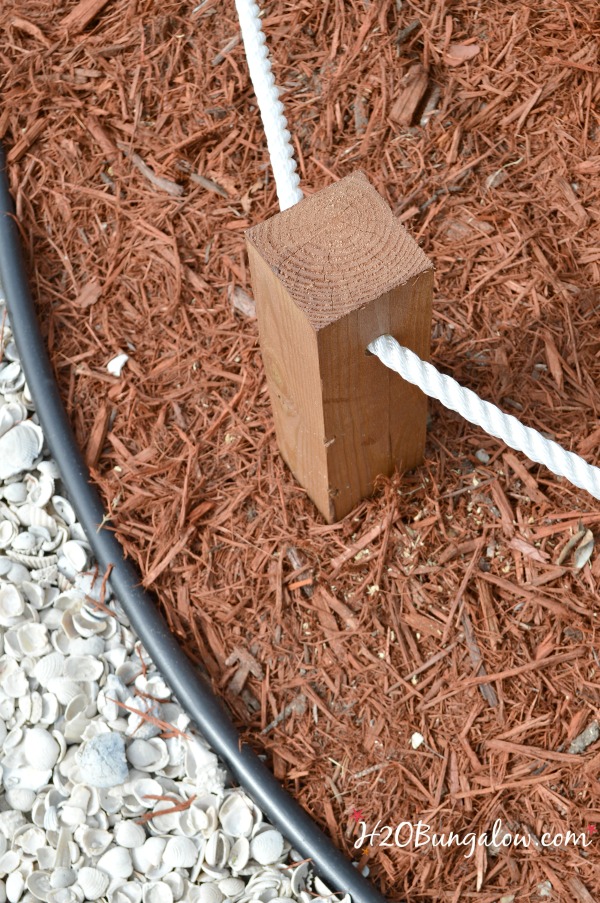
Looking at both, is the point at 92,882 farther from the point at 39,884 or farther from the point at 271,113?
the point at 271,113

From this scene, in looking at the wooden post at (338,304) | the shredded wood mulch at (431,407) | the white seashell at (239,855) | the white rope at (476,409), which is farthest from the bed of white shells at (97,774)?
Answer: the white rope at (476,409)

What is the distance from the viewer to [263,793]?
136cm

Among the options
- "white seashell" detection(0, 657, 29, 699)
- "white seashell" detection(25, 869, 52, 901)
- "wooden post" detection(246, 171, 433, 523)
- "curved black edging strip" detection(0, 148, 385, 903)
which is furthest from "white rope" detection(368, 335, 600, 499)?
"white seashell" detection(25, 869, 52, 901)

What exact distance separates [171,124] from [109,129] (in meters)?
0.15

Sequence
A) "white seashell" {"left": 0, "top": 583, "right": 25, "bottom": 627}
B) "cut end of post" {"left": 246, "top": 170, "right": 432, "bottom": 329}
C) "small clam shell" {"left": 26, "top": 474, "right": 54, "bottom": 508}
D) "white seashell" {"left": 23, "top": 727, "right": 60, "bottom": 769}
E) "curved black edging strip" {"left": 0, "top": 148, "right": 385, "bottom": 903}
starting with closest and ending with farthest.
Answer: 1. "cut end of post" {"left": 246, "top": 170, "right": 432, "bottom": 329}
2. "curved black edging strip" {"left": 0, "top": 148, "right": 385, "bottom": 903}
3. "white seashell" {"left": 23, "top": 727, "right": 60, "bottom": 769}
4. "white seashell" {"left": 0, "top": 583, "right": 25, "bottom": 627}
5. "small clam shell" {"left": 26, "top": 474, "right": 54, "bottom": 508}

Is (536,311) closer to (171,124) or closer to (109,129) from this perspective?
(171,124)

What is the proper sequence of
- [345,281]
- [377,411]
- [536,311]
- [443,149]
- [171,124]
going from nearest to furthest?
[345,281], [377,411], [536,311], [443,149], [171,124]

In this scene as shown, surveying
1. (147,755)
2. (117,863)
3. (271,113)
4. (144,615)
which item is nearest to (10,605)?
(144,615)

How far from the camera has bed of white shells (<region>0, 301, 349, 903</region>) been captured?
136 centimetres

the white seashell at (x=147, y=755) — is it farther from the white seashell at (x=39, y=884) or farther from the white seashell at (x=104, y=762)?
the white seashell at (x=39, y=884)

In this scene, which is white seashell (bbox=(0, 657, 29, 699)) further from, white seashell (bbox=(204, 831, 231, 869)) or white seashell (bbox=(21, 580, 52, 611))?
white seashell (bbox=(204, 831, 231, 869))

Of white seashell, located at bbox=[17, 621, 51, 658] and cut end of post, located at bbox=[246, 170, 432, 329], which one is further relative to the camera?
white seashell, located at bbox=[17, 621, 51, 658]

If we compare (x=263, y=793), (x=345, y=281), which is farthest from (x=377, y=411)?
(x=263, y=793)

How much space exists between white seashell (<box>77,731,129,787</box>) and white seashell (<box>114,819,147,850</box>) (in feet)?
0.22
